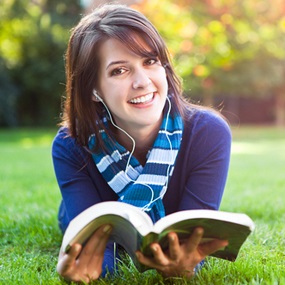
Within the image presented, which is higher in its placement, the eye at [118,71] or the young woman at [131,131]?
the eye at [118,71]

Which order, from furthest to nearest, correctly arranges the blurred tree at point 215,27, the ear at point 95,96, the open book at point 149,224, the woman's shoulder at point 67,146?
1. the blurred tree at point 215,27
2. the woman's shoulder at point 67,146
3. the ear at point 95,96
4. the open book at point 149,224

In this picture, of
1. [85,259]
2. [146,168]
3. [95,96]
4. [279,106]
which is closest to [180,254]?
[85,259]

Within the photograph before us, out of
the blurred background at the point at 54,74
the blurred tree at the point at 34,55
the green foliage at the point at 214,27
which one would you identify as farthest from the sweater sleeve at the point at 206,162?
the blurred tree at the point at 34,55

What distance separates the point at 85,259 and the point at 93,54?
85cm

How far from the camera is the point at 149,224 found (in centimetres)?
150

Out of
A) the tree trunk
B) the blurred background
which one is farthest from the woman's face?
the tree trunk

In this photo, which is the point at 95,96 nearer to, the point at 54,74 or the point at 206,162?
the point at 206,162

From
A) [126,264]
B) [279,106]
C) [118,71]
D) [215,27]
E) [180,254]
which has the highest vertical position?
[215,27]

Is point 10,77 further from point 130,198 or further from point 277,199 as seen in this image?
point 130,198

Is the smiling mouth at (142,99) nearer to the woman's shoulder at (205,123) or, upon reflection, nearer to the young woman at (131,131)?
the young woman at (131,131)

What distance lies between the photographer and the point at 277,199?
3.83m

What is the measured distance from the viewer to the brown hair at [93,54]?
2068mm

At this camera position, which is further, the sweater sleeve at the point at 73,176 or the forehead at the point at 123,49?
the sweater sleeve at the point at 73,176

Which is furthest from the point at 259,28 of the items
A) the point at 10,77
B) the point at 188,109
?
the point at 10,77
